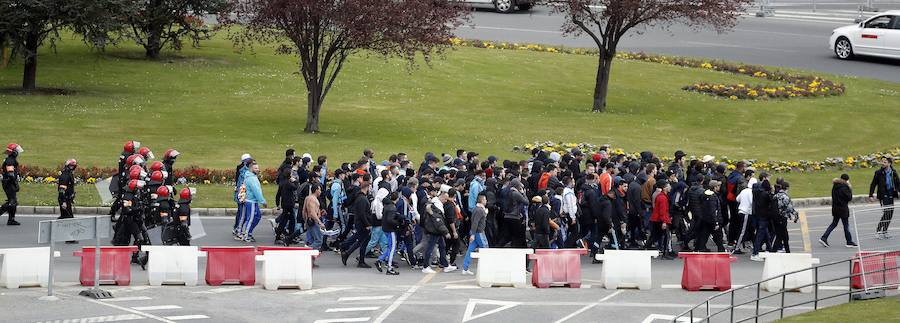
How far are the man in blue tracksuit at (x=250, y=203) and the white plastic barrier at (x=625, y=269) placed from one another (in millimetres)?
6641

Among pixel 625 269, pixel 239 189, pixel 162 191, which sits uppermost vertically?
pixel 162 191

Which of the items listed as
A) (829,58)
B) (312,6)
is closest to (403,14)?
(312,6)

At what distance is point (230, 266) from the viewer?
851 inches

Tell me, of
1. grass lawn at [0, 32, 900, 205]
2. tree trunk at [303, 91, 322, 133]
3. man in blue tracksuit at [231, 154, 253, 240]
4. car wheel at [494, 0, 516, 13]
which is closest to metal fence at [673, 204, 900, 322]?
man in blue tracksuit at [231, 154, 253, 240]

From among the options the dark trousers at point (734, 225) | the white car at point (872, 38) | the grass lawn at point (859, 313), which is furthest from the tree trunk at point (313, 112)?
the white car at point (872, 38)

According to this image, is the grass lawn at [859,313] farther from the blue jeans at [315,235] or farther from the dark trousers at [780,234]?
the blue jeans at [315,235]

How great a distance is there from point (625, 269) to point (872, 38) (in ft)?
89.9

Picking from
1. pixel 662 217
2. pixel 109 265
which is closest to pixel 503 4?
pixel 662 217

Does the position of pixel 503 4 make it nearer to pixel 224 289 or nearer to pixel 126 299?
pixel 224 289

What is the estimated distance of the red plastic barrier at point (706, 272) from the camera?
70.7ft

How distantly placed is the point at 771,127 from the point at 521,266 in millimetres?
18929

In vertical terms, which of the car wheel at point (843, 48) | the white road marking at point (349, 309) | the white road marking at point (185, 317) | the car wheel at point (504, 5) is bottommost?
the white road marking at point (185, 317)

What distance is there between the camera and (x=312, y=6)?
34125 millimetres

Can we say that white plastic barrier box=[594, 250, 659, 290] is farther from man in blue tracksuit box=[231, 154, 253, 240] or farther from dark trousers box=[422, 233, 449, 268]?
man in blue tracksuit box=[231, 154, 253, 240]
